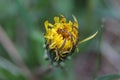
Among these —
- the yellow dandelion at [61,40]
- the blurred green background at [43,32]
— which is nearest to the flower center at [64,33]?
the yellow dandelion at [61,40]

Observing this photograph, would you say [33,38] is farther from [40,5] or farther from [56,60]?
[56,60]

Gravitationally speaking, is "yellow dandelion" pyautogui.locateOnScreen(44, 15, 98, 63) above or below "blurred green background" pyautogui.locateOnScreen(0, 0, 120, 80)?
above

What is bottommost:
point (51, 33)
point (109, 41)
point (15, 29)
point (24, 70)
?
point (109, 41)

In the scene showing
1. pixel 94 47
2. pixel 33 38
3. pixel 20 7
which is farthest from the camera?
pixel 94 47

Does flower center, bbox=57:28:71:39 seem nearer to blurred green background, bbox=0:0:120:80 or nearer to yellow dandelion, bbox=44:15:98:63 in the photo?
yellow dandelion, bbox=44:15:98:63

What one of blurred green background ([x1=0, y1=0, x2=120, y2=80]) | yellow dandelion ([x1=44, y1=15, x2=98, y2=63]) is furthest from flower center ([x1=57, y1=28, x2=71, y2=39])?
blurred green background ([x1=0, y1=0, x2=120, y2=80])

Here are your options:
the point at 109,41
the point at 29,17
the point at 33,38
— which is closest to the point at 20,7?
A: the point at 29,17
